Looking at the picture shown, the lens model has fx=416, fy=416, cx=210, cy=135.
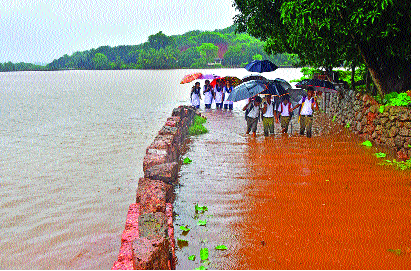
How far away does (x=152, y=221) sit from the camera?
479 centimetres

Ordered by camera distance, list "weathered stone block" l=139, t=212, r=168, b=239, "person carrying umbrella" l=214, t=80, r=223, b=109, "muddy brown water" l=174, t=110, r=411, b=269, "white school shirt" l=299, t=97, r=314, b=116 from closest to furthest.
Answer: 1. "weathered stone block" l=139, t=212, r=168, b=239
2. "muddy brown water" l=174, t=110, r=411, b=269
3. "white school shirt" l=299, t=97, r=314, b=116
4. "person carrying umbrella" l=214, t=80, r=223, b=109

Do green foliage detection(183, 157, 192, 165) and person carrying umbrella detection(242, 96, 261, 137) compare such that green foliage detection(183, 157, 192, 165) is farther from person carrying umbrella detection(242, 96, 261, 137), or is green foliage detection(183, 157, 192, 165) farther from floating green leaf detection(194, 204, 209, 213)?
person carrying umbrella detection(242, 96, 261, 137)

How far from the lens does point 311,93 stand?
11852 millimetres

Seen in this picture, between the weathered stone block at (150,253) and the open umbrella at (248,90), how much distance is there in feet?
25.5

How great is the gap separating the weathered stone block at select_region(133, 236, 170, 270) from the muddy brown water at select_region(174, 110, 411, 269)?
2.69ft

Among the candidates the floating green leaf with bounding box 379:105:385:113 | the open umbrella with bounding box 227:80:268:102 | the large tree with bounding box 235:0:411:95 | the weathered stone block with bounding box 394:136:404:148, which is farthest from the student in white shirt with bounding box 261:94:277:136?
the weathered stone block with bounding box 394:136:404:148

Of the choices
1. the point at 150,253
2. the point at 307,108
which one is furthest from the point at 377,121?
the point at 150,253

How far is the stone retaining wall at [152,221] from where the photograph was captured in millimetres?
4148

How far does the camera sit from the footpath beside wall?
9461 mm

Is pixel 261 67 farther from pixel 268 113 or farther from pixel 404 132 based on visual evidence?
pixel 404 132

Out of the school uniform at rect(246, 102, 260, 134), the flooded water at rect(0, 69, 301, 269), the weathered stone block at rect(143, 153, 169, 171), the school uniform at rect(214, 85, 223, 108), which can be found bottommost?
the flooded water at rect(0, 69, 301, 269)

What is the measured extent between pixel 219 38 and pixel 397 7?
484 feet

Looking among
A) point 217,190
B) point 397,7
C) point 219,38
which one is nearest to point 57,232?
point 217,190

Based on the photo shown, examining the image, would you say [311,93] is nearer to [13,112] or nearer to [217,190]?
[217,190]
